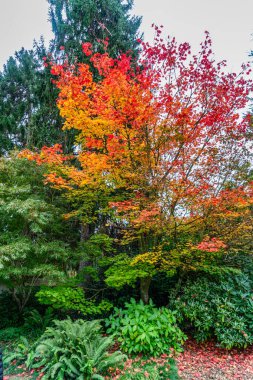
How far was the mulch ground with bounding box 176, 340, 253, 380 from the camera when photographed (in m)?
4.00

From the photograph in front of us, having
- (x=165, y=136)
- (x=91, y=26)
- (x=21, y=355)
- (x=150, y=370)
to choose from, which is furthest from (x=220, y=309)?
(x=91, y=26)

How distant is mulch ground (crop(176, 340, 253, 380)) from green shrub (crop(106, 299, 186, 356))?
0.31m

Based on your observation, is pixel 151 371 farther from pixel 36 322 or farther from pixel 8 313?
pixel 8 313

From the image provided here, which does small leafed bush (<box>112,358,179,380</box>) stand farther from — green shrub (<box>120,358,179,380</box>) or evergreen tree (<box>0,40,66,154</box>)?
evergreen tree (<box>0,40,66,154</box>)

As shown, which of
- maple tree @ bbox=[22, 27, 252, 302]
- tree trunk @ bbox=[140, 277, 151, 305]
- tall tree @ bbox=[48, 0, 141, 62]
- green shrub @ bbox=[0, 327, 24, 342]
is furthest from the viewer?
tall tree @ bbox=[48, 0, 141, 62]

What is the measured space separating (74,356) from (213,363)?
2.66 m

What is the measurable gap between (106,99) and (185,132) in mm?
1716

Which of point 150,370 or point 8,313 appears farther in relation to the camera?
point 8,313

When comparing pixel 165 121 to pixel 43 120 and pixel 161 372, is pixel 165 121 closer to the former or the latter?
pixel 161 372

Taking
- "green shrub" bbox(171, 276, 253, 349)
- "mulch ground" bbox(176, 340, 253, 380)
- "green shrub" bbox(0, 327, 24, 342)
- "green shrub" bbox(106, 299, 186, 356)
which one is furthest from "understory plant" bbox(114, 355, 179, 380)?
"green shrub" bbox(0, 327, 24, 342)

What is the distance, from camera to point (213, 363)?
4418mm

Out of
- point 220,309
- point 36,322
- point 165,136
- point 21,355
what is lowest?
point 21,355

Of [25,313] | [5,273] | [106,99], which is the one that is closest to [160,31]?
[106,99]

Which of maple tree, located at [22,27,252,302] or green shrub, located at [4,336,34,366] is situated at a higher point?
maple tree, located at [22,27,252,302]
